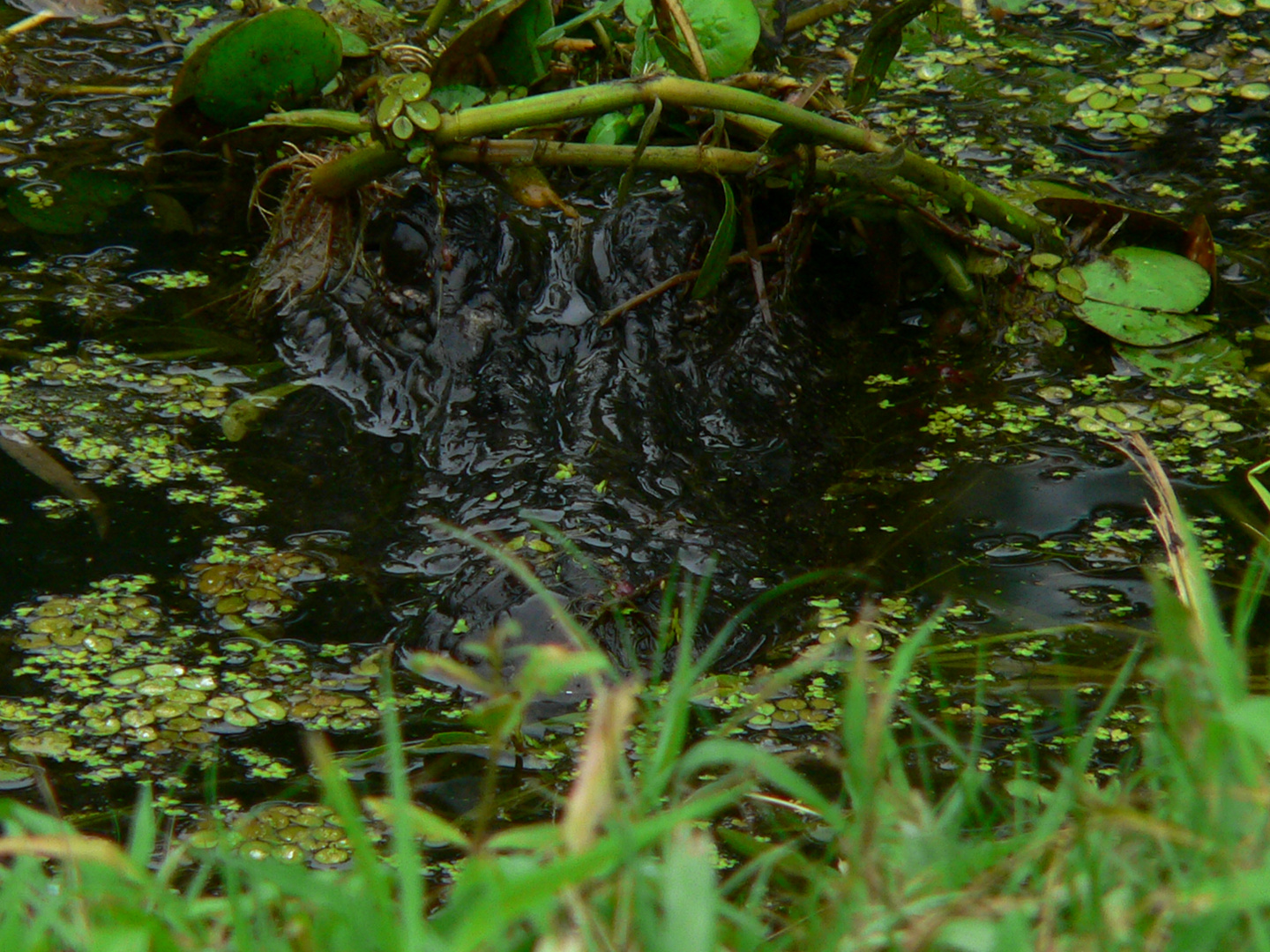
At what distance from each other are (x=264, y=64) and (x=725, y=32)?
1.29 metres

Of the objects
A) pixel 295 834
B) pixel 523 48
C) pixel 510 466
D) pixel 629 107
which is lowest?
pixel 295 834

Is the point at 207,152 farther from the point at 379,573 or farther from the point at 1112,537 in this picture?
the point at 1112,537

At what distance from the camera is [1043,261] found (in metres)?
3.46

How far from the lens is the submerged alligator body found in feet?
8.68

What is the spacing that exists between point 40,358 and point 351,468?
101 centimetres

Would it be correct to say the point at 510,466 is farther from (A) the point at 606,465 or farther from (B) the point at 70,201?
(B) the point at 70,201

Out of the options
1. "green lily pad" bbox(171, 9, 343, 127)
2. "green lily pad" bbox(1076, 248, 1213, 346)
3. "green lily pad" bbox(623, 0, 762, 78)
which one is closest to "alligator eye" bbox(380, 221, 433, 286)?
"green lily pad" bbox(171, 9, 343, 127)

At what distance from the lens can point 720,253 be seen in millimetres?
2863

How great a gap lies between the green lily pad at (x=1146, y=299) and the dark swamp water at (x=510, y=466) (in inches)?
3.7

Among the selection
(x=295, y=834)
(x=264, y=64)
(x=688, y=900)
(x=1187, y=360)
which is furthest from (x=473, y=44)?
(x=688, y=900)

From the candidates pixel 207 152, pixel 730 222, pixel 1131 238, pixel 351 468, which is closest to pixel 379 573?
pixel 351 468

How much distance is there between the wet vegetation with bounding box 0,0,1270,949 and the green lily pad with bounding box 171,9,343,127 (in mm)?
20

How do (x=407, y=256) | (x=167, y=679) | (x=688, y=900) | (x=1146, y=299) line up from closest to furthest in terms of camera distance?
(x=688, y=900) < (x=167, y=679) < (x=407, y=256) < (x=1146, y=299)

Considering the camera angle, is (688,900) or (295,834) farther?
(295,834)
